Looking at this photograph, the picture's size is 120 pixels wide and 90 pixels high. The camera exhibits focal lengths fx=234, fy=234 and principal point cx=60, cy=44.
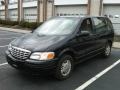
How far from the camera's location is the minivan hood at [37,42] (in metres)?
5.67

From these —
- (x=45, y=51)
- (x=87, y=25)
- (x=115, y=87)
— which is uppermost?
(x=87, y=25)

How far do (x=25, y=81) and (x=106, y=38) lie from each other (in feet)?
12.8

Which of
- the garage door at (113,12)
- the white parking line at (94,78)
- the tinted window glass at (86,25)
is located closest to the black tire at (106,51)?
the white parking line at (94,78)

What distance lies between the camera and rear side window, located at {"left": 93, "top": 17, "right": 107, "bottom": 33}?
25.5 feet

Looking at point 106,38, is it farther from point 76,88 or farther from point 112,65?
point 76,88

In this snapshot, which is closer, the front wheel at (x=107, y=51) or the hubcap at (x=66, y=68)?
the hubcap at (x=66, y=68)

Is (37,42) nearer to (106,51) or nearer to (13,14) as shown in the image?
(106,51)

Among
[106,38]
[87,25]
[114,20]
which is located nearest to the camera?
[87,25]

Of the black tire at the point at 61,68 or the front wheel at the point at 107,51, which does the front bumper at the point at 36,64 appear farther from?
the front wheel at the point at 107,51

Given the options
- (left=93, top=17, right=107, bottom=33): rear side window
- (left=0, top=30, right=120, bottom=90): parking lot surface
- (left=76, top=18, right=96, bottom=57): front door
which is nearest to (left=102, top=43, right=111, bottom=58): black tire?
(left=93, top=17, right=107, bottom=33): rear side window

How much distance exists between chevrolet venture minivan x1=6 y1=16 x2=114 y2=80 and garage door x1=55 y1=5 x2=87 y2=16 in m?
22.9

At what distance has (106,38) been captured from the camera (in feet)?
28.2

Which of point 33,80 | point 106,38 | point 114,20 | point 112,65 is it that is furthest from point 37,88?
point 114,20

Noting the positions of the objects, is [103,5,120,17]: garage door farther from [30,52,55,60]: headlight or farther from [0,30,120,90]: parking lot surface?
[30,52,55,60]: headlight
